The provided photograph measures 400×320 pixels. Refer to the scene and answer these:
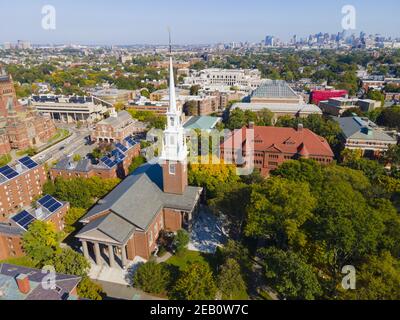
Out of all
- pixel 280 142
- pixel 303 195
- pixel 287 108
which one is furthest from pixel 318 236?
pixel 287 108

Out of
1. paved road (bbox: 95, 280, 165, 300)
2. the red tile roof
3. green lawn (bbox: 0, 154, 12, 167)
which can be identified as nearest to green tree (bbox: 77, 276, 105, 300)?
paved road (bbox: 95, 280, 165, 300)

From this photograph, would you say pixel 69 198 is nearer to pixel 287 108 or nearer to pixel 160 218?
pixel 160 218

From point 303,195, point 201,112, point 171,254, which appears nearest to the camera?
point 303,195

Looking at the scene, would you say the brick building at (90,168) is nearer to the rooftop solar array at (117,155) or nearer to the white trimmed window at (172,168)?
the rooftop solar array at (117,155)

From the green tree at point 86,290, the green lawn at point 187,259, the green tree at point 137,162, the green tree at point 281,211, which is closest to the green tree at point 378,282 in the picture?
the green tree at point 281,211

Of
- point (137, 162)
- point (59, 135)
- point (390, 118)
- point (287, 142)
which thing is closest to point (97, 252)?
point (137, 162)
